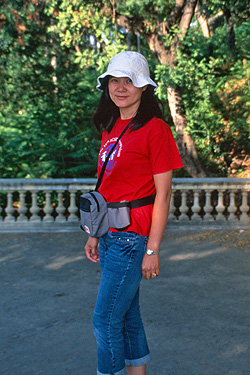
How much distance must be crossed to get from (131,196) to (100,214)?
0.22m

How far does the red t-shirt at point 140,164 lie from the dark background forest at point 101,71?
782 cm

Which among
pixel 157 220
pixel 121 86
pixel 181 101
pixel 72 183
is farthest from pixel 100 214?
pixel 181 101

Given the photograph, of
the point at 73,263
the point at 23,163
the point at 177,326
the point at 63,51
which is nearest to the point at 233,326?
the point at 177,326

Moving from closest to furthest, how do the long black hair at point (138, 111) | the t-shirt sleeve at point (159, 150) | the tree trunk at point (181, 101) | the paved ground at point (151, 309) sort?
the t-shirt sleeve at point (159, 150) < the long black hair at point (138, 111) < the paved ground at point (151, 309) < the tree trunk at point (181, 101)

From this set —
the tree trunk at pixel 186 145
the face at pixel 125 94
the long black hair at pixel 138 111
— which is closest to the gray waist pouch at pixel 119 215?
the long black hair at pixel 138 111

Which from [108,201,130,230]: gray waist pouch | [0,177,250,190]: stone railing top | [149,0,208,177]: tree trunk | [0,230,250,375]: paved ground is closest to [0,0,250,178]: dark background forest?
[149,0,208,177]: tree trunk

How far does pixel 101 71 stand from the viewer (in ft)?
37.5

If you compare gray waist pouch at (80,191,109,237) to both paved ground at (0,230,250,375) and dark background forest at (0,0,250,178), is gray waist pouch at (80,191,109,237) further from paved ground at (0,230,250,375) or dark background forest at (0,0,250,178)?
dark background forest at (0,0,250,178)

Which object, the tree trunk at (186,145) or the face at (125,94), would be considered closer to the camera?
the face at (125,94)

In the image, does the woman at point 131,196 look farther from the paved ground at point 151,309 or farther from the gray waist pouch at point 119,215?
the paved ground at point 151,309

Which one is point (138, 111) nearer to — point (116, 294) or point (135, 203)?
point (135, 203)

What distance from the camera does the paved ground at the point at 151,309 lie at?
144 inches

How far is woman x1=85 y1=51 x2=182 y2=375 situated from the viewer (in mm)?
2682

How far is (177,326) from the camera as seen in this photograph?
434cm
